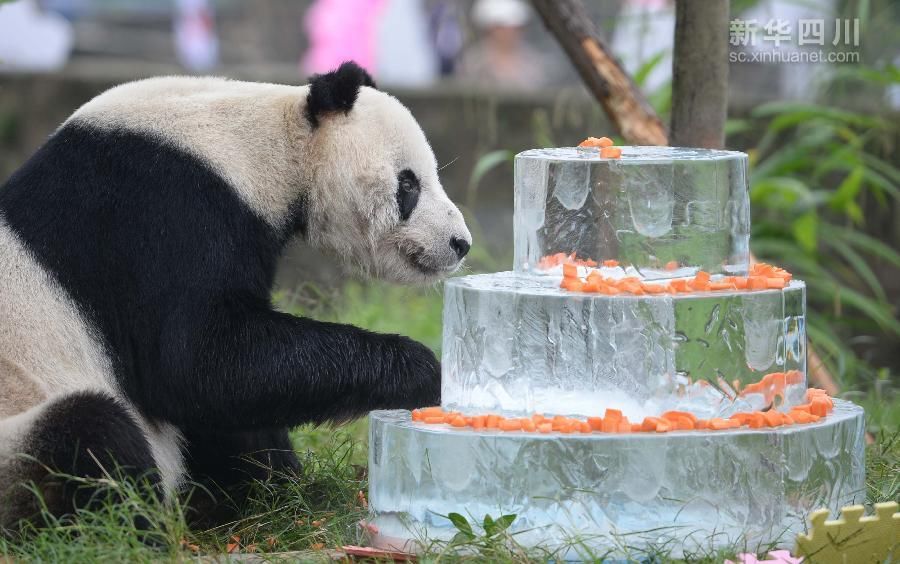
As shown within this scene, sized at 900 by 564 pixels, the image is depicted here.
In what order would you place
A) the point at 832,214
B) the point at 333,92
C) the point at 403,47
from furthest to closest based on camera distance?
1. the point at 403,47
2. the point at 832,214
3. the point at 333,92

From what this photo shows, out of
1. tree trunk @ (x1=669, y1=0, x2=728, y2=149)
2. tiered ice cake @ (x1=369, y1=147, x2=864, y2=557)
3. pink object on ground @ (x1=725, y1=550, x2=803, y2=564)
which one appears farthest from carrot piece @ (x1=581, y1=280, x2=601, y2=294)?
tree trunk @ (x1=669, y1=0, x2=728, y2=149)

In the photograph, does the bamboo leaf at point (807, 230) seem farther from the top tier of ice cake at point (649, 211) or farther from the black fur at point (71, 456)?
the black fur at point (71, 456)

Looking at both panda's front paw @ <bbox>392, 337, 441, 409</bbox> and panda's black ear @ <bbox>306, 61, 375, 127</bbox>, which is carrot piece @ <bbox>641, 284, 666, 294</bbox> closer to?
panda's front paw @ <bbox>392, 337, 441, 409</bbox>

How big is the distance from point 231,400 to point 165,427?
0.43 m

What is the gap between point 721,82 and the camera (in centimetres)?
530

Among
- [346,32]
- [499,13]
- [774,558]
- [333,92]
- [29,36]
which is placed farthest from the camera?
[499,13]

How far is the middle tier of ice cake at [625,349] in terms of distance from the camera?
134 inches

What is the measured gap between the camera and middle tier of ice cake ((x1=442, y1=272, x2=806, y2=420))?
3396 mm

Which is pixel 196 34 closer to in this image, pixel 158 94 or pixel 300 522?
pixel 158 94

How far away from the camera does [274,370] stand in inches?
148

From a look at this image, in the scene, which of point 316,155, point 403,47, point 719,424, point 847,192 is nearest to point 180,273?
point 316,155

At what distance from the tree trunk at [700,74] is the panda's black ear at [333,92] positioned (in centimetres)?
178

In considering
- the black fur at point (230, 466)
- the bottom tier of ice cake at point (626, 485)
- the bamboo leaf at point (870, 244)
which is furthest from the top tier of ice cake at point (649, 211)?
the bamboo leaf at point (870, 244)

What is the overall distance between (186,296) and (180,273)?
8 centimetres
